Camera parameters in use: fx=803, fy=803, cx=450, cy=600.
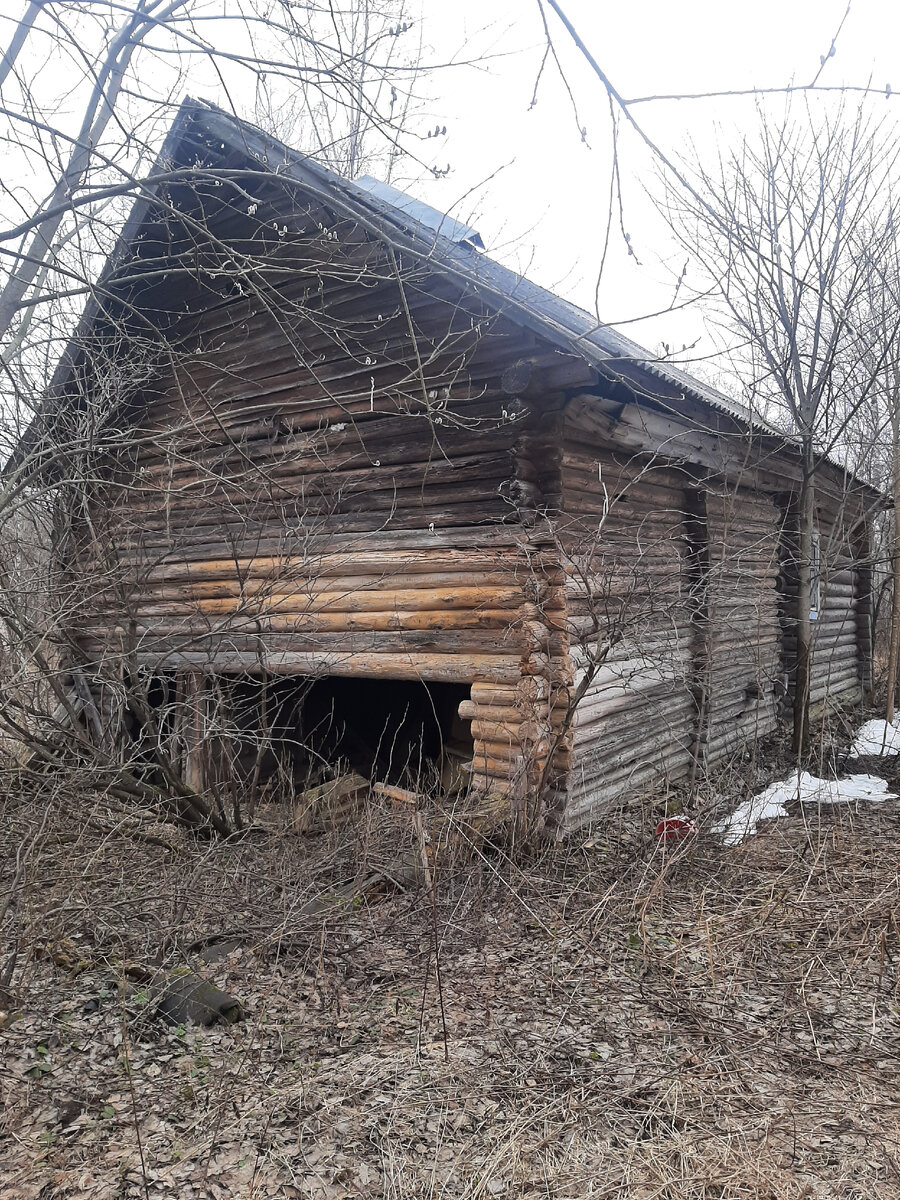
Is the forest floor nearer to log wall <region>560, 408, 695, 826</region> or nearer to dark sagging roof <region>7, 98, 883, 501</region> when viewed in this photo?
log wall <region>560, 408, 695, 826</region>

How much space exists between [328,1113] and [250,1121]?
27cm

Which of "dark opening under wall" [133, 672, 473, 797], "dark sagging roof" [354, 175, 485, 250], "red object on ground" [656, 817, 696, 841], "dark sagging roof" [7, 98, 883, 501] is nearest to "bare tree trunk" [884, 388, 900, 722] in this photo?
"dark sagging roof" [7, 98, 883, 501]

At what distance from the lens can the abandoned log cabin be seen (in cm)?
564

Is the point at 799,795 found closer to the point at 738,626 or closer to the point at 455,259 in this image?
the point at 738,626

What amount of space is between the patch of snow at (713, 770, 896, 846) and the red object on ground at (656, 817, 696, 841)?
0.56 m

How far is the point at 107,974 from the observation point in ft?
12.8

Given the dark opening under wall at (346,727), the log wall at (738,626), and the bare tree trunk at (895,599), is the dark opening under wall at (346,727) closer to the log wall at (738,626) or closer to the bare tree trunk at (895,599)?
the log wall at (738,626)

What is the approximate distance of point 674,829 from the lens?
553 cm

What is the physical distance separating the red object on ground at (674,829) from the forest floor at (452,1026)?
0.09m

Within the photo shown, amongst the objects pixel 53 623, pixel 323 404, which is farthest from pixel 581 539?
pixel 53 623

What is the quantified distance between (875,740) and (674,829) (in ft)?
19.2

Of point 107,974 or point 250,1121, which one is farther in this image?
point 107,974

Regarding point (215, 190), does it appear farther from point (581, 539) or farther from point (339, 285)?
point (581, 539)

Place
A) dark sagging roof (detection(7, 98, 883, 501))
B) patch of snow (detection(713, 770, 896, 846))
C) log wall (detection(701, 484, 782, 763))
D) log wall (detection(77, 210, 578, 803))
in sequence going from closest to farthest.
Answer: dark sagging roof (detection(7, 98, 883, 501))
log wall (detection(77, 210, 578, 803))
patch of snow (detection(713, 770, 896, 846))
log wall (detection(701, 484, 782, 763))
